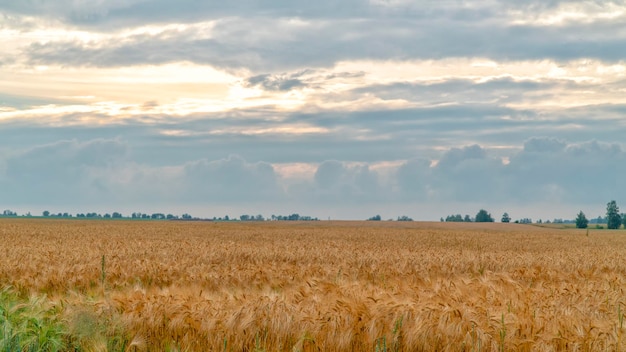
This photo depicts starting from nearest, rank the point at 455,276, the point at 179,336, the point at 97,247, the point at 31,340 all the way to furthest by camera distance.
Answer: the point at 31,340 < the point at 179,336 < the point at 455,276 < the point at 97,247

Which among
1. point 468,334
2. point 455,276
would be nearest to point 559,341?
point 468,334

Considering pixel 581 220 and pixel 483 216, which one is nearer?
pixel 581 220

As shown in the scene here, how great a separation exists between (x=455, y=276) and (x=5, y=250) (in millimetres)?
17109

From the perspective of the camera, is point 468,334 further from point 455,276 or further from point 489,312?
point 455,276

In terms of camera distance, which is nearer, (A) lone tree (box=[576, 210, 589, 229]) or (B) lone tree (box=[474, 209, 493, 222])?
(A) lone tree (box=[576, 210, 589, 229])

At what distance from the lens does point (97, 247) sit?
24.0m

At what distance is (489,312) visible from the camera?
337 inches

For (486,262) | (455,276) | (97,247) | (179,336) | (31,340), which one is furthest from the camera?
(97,247)

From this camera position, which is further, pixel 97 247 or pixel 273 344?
pixel 97 247

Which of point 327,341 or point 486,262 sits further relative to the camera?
point 486,262

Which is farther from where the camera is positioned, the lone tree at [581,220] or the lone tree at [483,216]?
the lone tree at [483,216]

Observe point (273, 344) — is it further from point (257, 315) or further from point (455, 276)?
point (455, 276)

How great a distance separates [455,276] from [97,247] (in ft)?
48.8

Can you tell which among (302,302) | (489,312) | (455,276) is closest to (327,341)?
(302,302)
